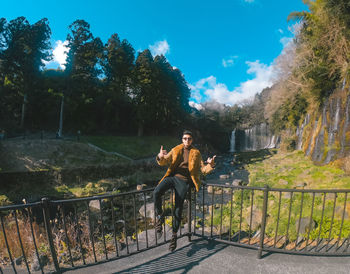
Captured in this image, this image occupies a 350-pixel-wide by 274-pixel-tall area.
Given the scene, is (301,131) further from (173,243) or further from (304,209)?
(173,243)

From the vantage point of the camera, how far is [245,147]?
3938 centimetres

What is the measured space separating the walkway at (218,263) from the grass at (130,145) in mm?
19250

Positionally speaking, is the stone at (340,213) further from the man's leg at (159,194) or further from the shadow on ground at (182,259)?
the man's leg at (159,194)

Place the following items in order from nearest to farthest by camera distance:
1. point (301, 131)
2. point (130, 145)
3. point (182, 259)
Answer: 1. point (182, 259)
2. point (301, 131)
3. point (130, 145)

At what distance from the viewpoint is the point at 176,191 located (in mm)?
3482

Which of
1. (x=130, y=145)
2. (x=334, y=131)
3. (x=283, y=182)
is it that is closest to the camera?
(x=283, y=182)

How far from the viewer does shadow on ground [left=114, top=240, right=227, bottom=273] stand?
9.98ft

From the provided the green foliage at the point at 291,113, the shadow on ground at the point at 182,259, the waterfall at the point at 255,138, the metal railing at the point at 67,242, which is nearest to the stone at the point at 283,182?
the metal railing at the point at 67,242

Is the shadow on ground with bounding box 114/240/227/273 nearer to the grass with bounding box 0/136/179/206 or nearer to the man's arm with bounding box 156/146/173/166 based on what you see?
the man's arm with bounding box 156/146/173/166

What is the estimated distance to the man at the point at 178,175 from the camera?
3.42 metres

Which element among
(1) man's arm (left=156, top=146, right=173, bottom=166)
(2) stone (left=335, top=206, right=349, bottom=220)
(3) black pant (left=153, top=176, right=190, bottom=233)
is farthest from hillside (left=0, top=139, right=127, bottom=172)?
(2) stone (left=335, top=206, right=349, bottom=220)

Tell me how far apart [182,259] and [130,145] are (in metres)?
22.6

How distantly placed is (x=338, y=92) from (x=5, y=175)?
81.7 feet

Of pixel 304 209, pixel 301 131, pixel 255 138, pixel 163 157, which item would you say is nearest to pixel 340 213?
pixel 304 209
